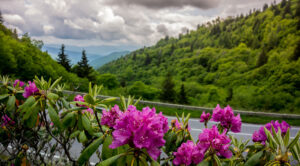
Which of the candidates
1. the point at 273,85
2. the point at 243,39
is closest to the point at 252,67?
the point at 273,85

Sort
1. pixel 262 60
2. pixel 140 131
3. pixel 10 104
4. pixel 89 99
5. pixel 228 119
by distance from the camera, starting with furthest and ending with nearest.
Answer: pixel 262 60, pixel 228 119, pixel 10 104, pixel 89 99, pixel 140 131

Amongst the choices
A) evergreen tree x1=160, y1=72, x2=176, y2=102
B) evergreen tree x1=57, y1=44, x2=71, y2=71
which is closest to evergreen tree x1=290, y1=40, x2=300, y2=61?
evergreen tree x1=160, y1=72, x2=176, y2=102

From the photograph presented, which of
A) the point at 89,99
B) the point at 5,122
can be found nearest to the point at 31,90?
the point at 89,99

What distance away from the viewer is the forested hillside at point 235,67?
2420 centimetres

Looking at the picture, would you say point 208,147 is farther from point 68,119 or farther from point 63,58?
point 63,58

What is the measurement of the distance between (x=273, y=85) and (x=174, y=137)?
138 ft

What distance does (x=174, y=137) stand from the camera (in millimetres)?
A: 1126

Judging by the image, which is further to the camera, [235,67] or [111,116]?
[235,67]

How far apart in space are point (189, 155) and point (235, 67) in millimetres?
55120

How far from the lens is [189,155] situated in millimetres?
944

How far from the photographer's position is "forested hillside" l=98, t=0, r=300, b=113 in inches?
953

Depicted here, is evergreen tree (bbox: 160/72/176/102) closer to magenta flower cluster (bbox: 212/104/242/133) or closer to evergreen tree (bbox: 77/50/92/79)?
evergreen tree (bbox: 77/50/92/79)

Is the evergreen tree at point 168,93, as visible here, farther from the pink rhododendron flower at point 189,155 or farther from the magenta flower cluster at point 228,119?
the pink rhododendron flower at point 189,155

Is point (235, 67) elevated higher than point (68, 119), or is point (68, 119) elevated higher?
point (235, 67)
